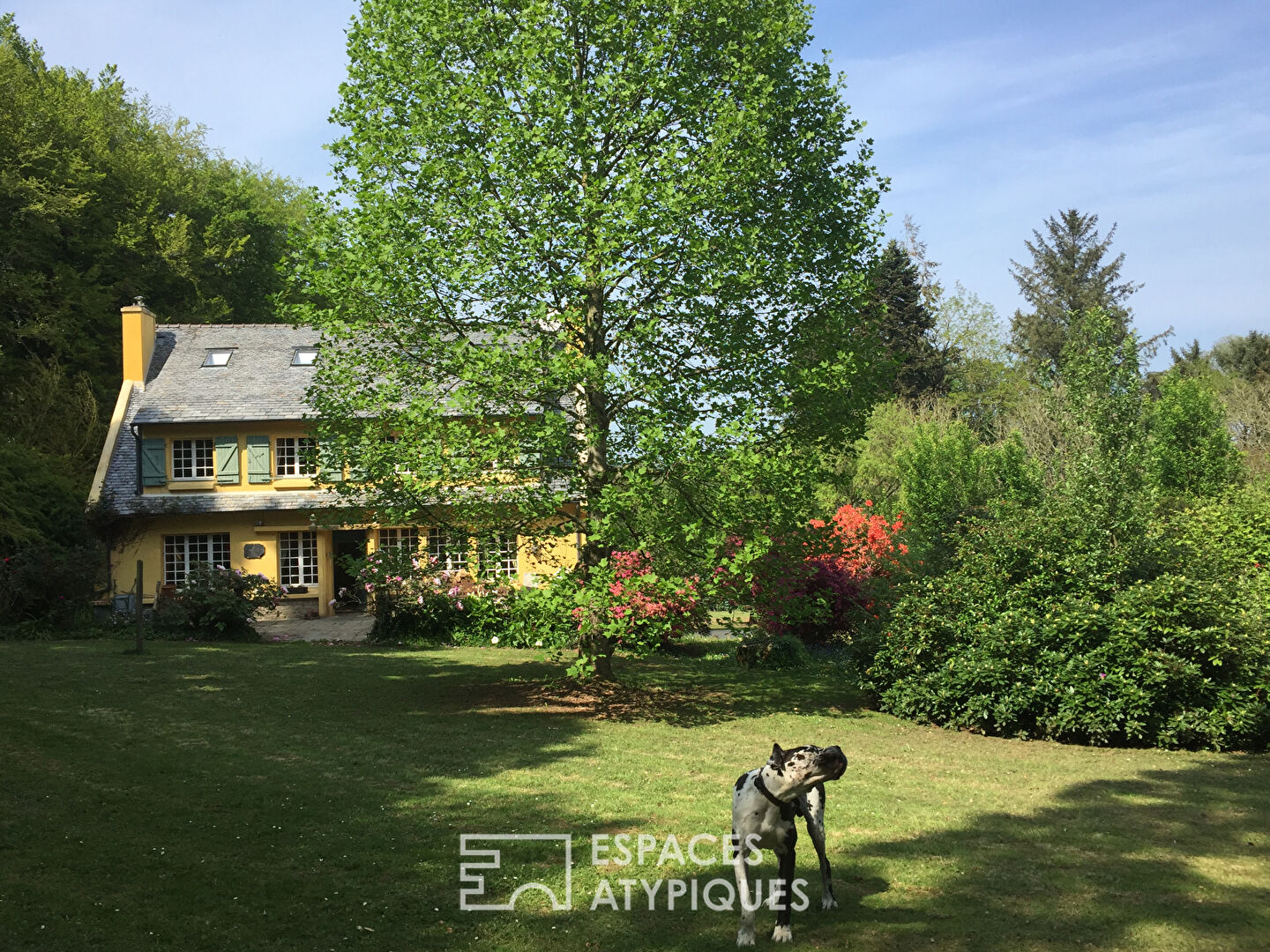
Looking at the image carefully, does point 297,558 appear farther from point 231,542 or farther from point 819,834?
point 819,834

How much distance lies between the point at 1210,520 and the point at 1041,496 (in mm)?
3591

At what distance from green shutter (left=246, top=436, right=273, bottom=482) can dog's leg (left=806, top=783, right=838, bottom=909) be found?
24747mm

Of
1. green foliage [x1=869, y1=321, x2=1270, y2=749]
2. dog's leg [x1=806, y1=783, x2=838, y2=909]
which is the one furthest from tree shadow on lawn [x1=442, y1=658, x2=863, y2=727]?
dog's leg [x1=806, y1=783, x2=838, y2=909]

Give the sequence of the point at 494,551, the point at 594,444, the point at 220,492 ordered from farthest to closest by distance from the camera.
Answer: the point at 220,492
the point at 494,551
the point at 594,444

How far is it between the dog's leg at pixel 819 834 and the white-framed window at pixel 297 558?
24.2 metres

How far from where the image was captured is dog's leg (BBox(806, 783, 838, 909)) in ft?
19.9

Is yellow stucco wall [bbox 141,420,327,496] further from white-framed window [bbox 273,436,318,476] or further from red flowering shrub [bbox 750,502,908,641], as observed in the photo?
red flowering shrub [bbox 750,502,908,641]

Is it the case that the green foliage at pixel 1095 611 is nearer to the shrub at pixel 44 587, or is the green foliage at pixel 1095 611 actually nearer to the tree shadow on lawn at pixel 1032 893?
the tree shadow on lawn at pixel 1032 893

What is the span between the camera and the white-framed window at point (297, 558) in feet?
92.2

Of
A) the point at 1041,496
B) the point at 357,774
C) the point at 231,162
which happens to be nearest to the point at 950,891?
the point at 357,774

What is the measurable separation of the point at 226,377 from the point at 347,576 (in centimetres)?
683

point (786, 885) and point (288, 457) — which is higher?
point (288, 457)

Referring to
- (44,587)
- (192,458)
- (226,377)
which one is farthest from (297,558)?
(44,587)

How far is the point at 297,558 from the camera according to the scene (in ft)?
92.6
